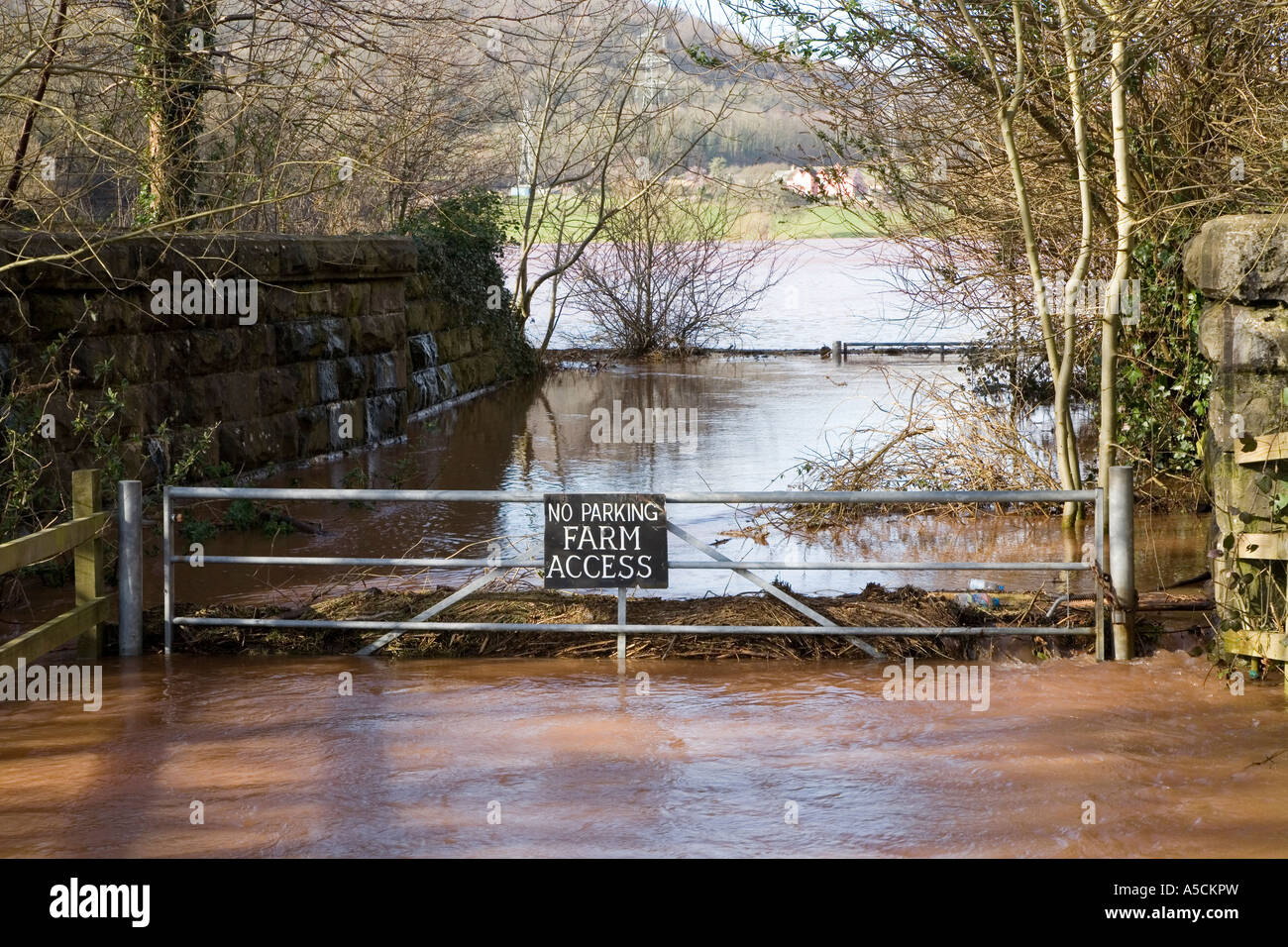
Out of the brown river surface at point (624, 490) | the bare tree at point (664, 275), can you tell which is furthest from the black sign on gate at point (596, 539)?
the bare tree at point (664, 275)

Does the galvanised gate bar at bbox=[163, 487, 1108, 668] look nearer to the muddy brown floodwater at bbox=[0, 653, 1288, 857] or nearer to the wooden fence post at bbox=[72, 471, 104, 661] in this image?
the muddy brown floodwater at bbox=[0, 653, 1288, 857]

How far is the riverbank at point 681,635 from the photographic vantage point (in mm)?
7297

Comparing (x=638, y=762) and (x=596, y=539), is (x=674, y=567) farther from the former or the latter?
(x=638, y=762)

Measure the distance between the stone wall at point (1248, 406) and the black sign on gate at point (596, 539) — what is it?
2.81m

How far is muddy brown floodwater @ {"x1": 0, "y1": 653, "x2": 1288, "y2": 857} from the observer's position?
480cm

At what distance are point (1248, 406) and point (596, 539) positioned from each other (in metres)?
3.21

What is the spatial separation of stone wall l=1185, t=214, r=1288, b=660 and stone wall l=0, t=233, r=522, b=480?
20.2 ft

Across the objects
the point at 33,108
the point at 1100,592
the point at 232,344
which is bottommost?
the point at 1100,592

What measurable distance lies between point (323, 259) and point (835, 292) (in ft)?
115

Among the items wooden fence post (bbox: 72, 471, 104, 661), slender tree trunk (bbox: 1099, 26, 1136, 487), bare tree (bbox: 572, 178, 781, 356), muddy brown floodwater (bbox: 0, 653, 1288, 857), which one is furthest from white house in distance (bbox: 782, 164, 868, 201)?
bare tree (bbox: 572, 178, 781, 356)

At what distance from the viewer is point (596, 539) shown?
7121mm

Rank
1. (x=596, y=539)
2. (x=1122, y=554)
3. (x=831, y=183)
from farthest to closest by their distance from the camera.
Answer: (x=831, y=183), (x=596, y=539), (x=1122, y=554)

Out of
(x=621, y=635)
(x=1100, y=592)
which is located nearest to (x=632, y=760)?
(x=621, y=635)

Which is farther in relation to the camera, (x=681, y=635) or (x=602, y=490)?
(x=602, y=490)
